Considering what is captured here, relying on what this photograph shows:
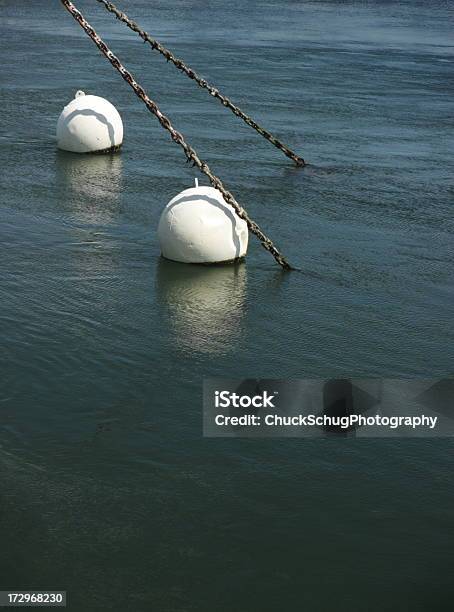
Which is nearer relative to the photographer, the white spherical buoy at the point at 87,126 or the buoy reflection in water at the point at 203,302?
the buoy reflection in water at the point at 203,302

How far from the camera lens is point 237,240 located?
2334cm

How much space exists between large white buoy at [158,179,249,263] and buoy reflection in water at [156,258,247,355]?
331 mm

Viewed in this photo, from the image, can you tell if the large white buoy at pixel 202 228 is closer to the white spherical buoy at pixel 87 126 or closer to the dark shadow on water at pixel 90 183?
the dark shadow on water at pixel 90 183

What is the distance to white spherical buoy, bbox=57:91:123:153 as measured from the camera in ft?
107

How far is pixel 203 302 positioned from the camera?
21.6 m

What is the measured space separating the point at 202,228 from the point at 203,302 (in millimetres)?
1985

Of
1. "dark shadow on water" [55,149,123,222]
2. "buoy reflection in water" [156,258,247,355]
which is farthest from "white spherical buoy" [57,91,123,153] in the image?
"buoy reflection in water" [156,258,247,355]

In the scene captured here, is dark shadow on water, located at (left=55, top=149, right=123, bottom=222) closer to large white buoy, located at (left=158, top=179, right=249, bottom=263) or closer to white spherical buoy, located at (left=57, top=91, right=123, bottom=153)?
white spherical buoy, located at (left=57, top=91, right=123, bottom=153)

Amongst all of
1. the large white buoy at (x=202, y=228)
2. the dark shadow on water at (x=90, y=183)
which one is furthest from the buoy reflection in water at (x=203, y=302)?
the dark shadow on water at (x=90, y=183)

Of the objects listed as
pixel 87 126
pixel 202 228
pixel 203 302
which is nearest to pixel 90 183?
pixel 87 126

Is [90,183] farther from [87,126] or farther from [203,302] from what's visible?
[203,302]

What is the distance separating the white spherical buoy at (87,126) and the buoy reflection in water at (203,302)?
10284 millimetres

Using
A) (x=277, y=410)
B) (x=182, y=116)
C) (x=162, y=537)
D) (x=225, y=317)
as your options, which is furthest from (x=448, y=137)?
(x=162, y=537)

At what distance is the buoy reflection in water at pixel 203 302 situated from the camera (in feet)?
64.3
